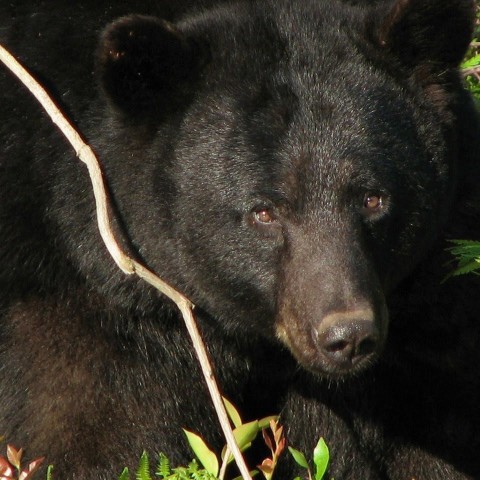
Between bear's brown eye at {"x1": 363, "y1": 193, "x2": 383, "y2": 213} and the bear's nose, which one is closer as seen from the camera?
the bear's nose

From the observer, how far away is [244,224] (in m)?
5.70

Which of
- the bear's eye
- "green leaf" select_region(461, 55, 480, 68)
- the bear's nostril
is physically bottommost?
"green leaf" select_region(461, 55, 480, 68)

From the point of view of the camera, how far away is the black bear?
18.3ft

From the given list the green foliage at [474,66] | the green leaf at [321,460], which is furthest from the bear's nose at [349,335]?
the green foliage at [474,66]

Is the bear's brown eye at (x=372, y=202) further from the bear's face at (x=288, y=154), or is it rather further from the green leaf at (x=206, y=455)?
the green leaf at (x=206, y=455)

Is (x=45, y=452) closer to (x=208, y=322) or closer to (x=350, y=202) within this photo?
(x=208, y=322)

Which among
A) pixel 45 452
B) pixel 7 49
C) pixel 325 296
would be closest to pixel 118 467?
pixel 45 452

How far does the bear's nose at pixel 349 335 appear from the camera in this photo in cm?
521

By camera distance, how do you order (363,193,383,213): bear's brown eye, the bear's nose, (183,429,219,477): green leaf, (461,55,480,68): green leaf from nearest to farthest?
(183,429,219,477): green leaf, the bear's nose, (363,193,383,213): bear's brown eye, (461,55,480,68): green leaf

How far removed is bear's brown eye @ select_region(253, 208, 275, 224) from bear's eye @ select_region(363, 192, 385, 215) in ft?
1.26

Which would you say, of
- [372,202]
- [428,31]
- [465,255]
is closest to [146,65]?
[372,202]

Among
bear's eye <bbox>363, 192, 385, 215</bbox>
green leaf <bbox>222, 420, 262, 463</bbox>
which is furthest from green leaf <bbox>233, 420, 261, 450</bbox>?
bear's eye <bbox>363, 192, 385, 215</bbox>

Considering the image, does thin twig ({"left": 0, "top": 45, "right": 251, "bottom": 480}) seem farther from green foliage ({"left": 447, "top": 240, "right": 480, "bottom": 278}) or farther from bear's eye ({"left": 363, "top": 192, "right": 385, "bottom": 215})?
green foliage ({"left": 447, "top": 240, "right": 480, "bottom": 278})

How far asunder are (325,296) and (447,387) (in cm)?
150
